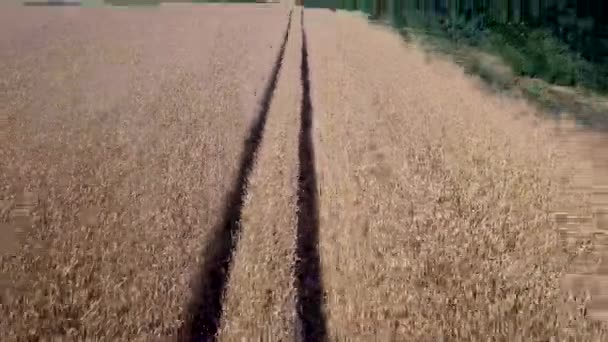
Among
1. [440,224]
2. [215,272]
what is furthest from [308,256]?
[440,224]

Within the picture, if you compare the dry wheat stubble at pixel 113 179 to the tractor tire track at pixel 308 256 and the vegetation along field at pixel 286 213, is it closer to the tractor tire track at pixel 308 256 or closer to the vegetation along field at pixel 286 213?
the vegetation along field at pixel 286 213

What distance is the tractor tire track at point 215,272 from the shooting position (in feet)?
11.4

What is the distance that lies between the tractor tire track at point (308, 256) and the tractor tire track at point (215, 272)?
0.42 meters

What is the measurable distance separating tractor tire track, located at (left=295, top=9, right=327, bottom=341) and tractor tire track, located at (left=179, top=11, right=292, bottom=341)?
1.37 feet

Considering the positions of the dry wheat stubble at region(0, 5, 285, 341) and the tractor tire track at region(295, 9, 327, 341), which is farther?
the tractor tire track at region(295, 9, 327, 341)

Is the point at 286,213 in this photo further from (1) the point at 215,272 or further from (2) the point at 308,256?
(1) the point at 215,272

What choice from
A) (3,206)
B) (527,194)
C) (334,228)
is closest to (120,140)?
(3,206)

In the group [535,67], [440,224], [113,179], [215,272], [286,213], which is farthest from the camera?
[535,67]

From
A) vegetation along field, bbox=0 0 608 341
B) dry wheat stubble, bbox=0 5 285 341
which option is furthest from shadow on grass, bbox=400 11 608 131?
dry wheat stubble, bbox=0 5 285 341

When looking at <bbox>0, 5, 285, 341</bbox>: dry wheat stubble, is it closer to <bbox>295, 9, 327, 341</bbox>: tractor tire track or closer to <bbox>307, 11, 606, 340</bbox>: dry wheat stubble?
<bbox>295, 9, 327, 341</bbox>: tractor tire track

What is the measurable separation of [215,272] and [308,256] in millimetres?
679

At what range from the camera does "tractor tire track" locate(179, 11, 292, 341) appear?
3.48m

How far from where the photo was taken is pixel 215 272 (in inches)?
163

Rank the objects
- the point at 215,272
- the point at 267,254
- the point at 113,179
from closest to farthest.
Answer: the point at 215,272 → the point at 267,254 → the point at 113,179
